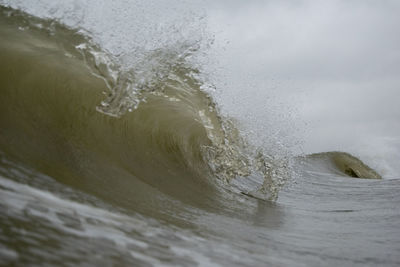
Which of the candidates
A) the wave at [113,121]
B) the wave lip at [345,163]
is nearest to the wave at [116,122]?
the wave at [113,121]

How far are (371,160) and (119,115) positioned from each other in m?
16.7

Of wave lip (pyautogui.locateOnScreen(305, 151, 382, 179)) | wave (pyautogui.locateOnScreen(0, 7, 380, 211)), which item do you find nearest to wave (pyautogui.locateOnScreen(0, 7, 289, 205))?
wave (pyautogui.locateOnScreen(0, 7, 380, 211))

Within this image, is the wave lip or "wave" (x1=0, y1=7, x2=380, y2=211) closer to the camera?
"wave" (x1=0, y1=7, x2=380, y2=211)

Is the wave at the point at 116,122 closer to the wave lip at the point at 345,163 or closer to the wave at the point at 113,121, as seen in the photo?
the wave at the point at 113,121

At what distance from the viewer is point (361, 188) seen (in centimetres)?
721

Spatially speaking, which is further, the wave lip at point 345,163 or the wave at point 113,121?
the wave lip at point 345,163

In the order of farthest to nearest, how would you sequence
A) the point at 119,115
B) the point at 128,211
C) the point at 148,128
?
the point at 148,128 < the point at 119,115 < the point at 128,211

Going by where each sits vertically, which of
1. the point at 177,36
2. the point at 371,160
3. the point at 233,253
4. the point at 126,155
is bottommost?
the point at 233,253

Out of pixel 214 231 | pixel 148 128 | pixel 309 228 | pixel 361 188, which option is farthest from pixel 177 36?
pixel 361 188

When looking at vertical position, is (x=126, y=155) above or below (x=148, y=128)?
below

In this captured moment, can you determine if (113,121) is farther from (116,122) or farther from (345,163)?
Result: (345,163)

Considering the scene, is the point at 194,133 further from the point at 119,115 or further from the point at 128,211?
the point at 128,211

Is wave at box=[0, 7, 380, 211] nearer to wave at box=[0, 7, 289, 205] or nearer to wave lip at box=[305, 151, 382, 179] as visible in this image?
wave at box=[0, 7, 289, 205]

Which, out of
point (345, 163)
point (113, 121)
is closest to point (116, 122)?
point (113, 121)
